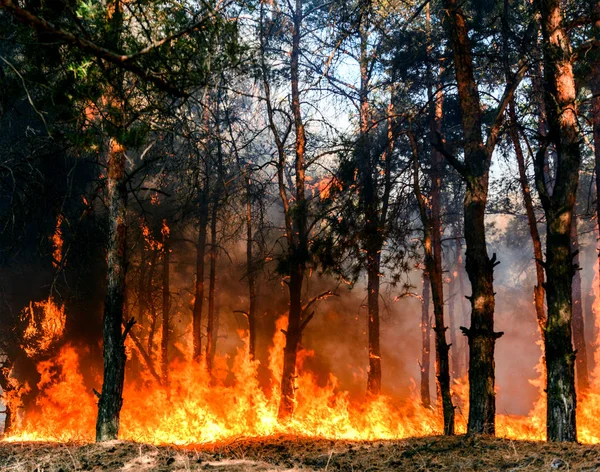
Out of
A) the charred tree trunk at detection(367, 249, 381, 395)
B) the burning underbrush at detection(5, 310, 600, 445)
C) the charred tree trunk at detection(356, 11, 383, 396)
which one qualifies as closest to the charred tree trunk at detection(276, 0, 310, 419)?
the burning underbrush at detection(5, 310, 600, 445)

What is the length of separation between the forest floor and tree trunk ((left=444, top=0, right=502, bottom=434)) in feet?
5.12

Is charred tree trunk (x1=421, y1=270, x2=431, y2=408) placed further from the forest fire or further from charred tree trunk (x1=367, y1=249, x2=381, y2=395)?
charred tree trunk (x1=367, y1=249, x2=381, y2=395)

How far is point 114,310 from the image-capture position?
9.18 m

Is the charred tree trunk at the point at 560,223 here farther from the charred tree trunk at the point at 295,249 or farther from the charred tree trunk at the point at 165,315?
the charred tree trunk at the point at 165,315

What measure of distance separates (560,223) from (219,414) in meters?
12.2

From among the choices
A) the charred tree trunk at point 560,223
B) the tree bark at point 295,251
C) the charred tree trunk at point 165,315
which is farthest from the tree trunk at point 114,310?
the charred tree trunk at point 165,315

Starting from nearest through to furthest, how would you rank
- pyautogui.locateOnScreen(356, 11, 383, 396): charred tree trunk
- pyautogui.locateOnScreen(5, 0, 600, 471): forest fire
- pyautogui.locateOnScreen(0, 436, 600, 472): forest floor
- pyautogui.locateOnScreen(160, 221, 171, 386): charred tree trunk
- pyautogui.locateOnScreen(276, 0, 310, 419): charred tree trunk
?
1. pyautogui.locateOnScreen(0, 436, 600, 472): forest floor
2. pyautogui.locateOnScreen(5, 0, 600, 471): forest fire
3. pyautogui.locateOnScreen(356, 11, 383, 396): charred tree trunk
4. pyautogui.locateOnScreen(276, 0, 310, 419): charred tree trunk
5. pyautogui.locateOnScreen(160, 221, 171, 386): charred tree trunk

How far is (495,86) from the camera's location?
14031mm

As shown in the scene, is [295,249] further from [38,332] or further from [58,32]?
[38,332]

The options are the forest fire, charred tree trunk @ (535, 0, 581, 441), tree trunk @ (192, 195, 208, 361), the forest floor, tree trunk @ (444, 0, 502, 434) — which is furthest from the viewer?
tree trunk @ (192, 195, 208, 361)

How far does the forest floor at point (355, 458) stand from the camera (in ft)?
15.9

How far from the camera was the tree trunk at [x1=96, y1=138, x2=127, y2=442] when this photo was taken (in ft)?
28.3

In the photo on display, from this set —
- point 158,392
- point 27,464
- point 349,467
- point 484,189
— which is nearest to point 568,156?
point 484,189

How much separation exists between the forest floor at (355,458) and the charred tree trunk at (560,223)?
155 centimetres
